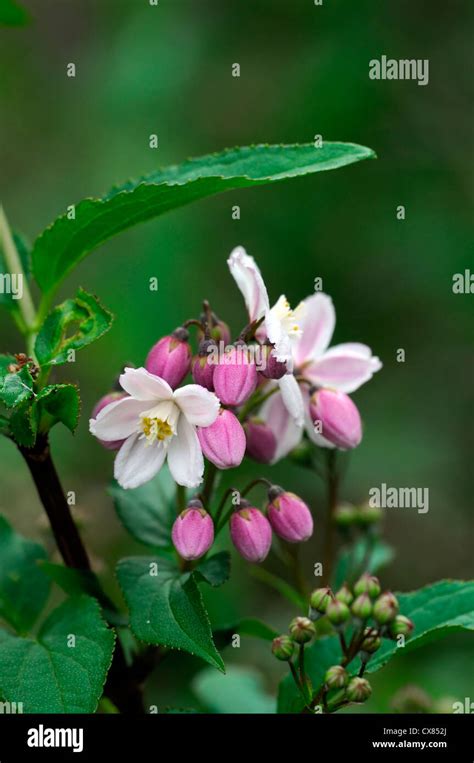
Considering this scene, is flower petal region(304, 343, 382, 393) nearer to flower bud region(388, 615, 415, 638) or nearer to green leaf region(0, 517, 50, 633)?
flower bud region(388, 615, 415, 638)

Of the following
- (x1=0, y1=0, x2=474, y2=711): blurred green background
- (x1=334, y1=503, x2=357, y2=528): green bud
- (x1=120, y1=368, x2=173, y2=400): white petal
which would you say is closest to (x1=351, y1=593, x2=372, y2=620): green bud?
(x1=120, y1=368, x2=173, y2=400): white petal

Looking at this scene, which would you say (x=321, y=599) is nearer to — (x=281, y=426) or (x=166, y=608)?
(x=166, y=608)

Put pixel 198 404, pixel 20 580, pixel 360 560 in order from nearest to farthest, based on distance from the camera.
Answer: pixel 198 404, pixel 20 580, pixel 360 560

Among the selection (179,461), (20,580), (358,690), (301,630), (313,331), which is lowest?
(358,690)

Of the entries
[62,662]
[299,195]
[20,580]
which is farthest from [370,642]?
[299,195]

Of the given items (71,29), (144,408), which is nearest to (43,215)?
(71,29)
